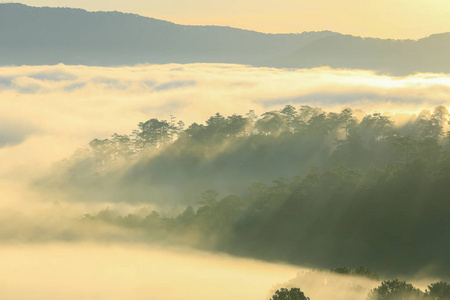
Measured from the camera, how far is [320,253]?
301ft

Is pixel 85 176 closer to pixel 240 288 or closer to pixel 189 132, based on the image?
pixel 189 132

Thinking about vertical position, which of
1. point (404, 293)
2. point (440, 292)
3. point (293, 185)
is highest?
point (293, 185)

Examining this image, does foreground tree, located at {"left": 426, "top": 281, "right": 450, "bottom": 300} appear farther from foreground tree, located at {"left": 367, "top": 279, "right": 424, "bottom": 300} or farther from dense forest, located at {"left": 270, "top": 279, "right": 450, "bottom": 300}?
foreground tree, located at {"left": 367, "top": 279, "right": 424, "bottom": 300}

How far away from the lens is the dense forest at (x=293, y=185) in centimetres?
8794

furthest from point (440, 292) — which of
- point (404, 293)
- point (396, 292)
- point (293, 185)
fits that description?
point (293, 185)

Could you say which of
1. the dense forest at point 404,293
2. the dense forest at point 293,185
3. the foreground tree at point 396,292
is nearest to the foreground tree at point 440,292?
the dense forest at point 404,293

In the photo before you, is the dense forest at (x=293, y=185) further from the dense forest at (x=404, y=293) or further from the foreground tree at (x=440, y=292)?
the dense forest at (x=404, y=293)

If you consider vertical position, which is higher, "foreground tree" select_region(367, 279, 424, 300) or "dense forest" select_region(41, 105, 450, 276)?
"dense forest" select_region(41, 105, 450, 276)

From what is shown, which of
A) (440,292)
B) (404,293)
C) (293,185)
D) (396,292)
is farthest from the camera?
(293,185)

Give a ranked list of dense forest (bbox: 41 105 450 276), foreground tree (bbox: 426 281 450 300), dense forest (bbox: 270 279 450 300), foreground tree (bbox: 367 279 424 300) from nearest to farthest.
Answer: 1. foreground tree (bbox: 426 281 450 300)
2. dense forest (bbox: 270 279 450 300)
3. foreground tree (bbox: 367 279 424 300)
4. dense forest (bbox: 41 105 450 276)

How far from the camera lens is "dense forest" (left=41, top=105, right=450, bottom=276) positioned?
8794cm

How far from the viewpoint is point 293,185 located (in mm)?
112125

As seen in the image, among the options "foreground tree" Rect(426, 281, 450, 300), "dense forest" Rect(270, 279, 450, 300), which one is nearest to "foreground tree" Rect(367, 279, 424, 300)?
"dense forest" Rect(270, 279, 450, 300)

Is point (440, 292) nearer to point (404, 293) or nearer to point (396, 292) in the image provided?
point (404, 293)
